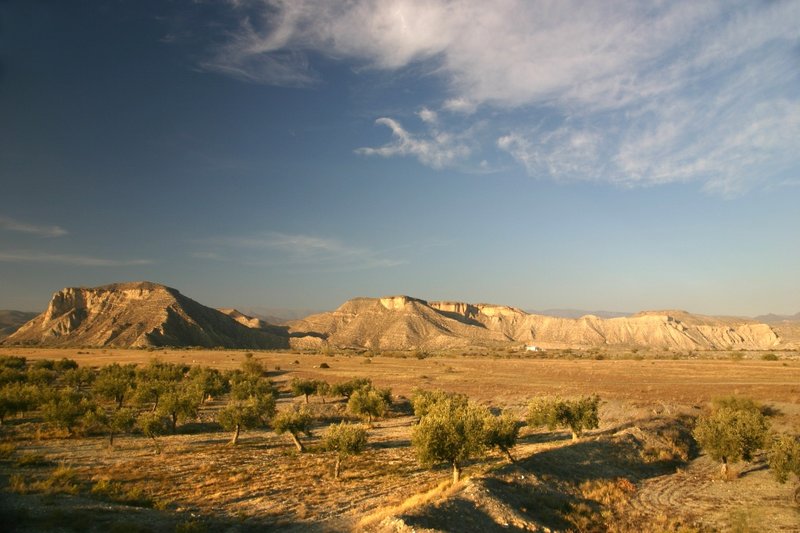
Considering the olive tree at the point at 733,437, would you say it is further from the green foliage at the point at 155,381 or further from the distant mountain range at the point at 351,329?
the distant mountain range at the point at 351,329

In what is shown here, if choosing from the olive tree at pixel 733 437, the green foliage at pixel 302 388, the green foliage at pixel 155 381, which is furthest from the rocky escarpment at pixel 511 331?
the olive tree at pixel 733 437

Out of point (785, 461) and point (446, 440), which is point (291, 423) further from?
point (785, 461)

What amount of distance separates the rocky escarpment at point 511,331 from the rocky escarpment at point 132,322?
30.0 m

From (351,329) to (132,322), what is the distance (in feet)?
230

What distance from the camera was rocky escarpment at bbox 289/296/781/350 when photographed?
507ft

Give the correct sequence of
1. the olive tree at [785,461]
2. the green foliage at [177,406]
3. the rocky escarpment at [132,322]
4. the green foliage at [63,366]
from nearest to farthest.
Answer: the olive tree at [785,461]
the green foliage at [177,406]
the green foliage at [63,366]
the rocky escarpment at [132,322]

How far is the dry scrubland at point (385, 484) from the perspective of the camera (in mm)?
16672

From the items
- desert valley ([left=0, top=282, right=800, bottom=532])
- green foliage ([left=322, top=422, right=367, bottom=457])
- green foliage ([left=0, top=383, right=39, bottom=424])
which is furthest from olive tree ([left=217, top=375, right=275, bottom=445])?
green foliage ([left=0, top=383, right=39, bottom=424])

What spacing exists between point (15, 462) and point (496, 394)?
41.8m

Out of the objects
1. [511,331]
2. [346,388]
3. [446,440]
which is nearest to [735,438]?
[446,440]

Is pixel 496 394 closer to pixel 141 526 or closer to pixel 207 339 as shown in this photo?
pixel 141 526

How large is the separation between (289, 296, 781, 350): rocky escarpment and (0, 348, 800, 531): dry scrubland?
11694 cm

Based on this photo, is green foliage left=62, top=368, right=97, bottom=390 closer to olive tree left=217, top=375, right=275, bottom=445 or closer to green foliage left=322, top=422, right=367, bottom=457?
olive tree left=217, top=375, right=275, bottom=445

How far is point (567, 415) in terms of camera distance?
105 feet
